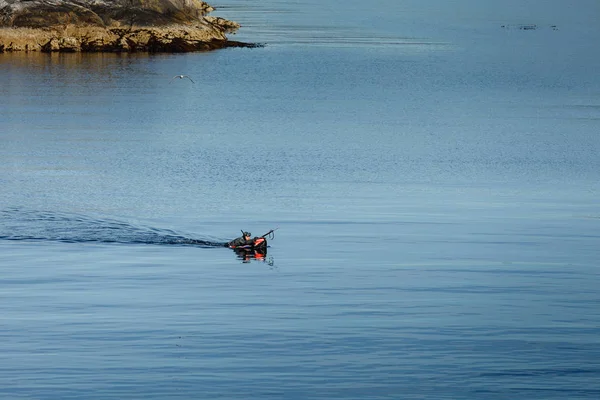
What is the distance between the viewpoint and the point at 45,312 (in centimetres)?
2481

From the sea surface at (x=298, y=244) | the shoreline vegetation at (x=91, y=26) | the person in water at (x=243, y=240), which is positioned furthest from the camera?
the shoreline vegetation at (x=91, y=26)

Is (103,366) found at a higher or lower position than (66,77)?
lower

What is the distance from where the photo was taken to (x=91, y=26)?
99.5 m

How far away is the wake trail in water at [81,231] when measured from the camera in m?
32.9

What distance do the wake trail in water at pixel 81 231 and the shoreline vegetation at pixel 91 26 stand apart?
209 ft

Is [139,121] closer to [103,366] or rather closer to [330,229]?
[330,229]

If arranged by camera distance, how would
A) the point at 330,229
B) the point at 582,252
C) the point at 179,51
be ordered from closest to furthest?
the point at 582,252
the point at 330,229
the point at 179,51

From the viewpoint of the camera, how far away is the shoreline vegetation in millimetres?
96188

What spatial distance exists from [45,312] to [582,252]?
16.3m

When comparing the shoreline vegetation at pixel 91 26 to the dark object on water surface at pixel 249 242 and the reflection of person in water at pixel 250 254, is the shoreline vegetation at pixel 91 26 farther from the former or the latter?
the reflection of person in water at pixel 250 254

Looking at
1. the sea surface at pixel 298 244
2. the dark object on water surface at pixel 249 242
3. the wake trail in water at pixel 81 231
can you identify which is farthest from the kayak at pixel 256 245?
the wake trail in water at pixel 81 231

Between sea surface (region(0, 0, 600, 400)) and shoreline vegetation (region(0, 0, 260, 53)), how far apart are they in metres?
21.0

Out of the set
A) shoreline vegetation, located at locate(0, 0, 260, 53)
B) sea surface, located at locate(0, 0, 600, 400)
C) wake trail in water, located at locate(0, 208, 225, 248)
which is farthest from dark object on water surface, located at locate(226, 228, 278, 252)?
shoreline vegetation, located at locate(0, 0, 260, 53)

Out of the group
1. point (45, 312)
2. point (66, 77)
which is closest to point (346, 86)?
point (66, 77)
